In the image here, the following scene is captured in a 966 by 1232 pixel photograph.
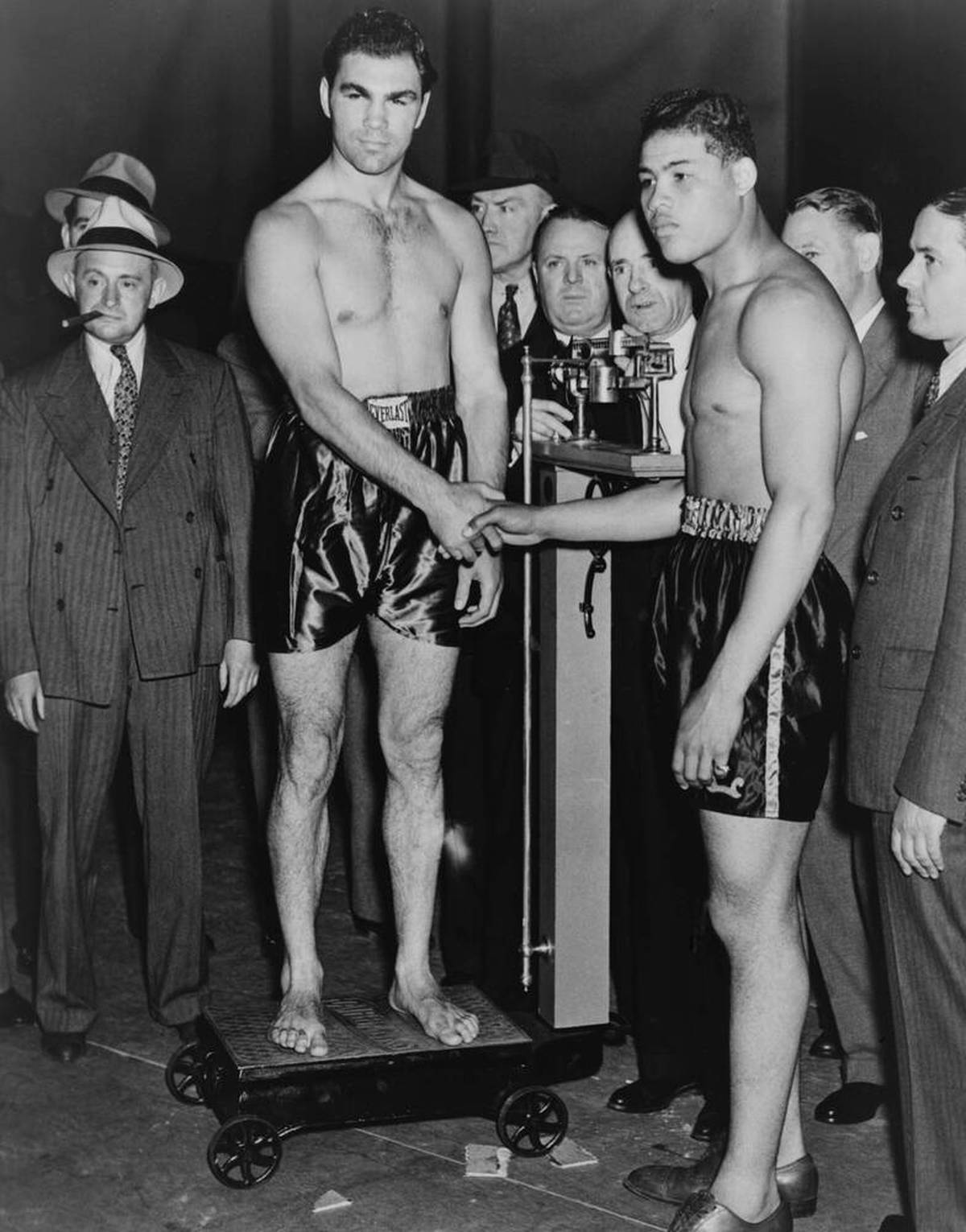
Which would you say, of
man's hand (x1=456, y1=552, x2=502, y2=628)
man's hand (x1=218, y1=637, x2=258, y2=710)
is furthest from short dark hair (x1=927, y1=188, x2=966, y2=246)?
man's hand (x1=218, y1=637, x2=258, y2=710)

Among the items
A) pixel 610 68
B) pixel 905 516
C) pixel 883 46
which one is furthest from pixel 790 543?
pixel 610 68

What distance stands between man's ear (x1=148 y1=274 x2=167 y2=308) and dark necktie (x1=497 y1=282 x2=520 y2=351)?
0.83m

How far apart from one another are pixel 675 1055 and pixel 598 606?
0.97 m

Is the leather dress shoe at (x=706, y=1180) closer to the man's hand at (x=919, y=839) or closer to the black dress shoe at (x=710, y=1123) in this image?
the black dress shoe at (x=710, y=1123)

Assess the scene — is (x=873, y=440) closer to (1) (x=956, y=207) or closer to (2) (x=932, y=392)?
(2) (x=932, y=392)

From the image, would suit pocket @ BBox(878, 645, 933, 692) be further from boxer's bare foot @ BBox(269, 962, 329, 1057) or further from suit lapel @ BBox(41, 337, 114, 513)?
suit lapel @ BBox(41, 337, 114, 513)

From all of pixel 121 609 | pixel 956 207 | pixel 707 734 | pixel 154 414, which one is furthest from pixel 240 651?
pixel 956 207

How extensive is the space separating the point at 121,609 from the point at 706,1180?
1774 mm

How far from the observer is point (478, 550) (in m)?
3.47

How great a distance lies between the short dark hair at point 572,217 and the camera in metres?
4.09

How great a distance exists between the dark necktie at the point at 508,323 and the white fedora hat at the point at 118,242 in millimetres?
820

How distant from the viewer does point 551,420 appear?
3838 mm

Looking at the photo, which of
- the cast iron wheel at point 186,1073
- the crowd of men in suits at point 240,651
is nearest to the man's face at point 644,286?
the crowd of men in suits at point 240,651

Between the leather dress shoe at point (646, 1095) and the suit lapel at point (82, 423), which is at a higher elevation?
the suit lapel at point (82, 423)
